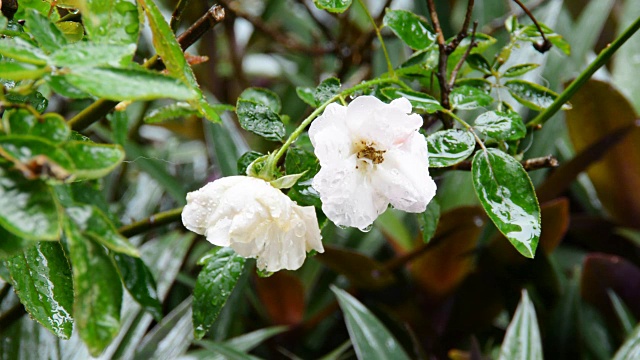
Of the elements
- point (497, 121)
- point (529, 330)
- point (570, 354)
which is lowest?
point (570, 354)

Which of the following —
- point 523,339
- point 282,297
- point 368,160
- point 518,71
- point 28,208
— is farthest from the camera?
point 282,297

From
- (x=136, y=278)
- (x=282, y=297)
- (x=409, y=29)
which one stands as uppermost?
(x=409, y=29)

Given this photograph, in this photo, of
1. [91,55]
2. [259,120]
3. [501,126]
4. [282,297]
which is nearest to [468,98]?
[501,126]

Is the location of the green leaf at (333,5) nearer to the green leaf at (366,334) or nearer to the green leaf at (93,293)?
the green leaf at (93,293)

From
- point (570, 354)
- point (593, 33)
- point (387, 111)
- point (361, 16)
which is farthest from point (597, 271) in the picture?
point (361, 16)

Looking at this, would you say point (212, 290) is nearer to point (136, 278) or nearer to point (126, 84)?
point (136, 278)

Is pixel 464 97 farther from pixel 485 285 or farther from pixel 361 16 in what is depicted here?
pixel 361 16

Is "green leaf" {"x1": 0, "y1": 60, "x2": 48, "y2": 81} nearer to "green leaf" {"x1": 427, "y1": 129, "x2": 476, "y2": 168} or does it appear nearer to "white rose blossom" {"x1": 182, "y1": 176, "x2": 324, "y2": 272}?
"white rose blossom" {"x1": 182, "y1": 176, "x2": 324, "y2": 272}
